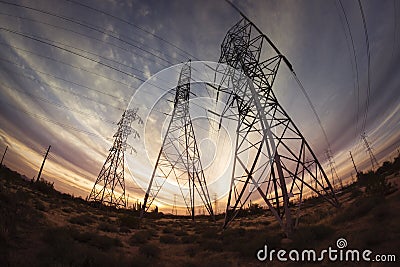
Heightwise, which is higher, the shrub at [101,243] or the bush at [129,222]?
the bush at [129,222]

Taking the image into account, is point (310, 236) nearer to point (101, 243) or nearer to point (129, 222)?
point (101, 243)

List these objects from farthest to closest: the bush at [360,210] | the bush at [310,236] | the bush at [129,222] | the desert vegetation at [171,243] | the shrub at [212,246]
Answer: the bush at [129,222] → the shrub at [212,246] → the bush at [360,210] → the bush at [310,236] → the desert vegetation at [171,243]

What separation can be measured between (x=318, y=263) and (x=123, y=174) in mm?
26157

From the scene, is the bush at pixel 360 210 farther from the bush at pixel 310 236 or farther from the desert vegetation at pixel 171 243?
the bush at pixel 310 236

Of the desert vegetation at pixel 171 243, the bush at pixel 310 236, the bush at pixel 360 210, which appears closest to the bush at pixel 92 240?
the desert vegetation at pixel 171 243

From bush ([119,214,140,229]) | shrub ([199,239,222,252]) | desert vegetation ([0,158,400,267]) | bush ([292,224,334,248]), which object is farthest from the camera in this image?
bush ([119,214,140,229])

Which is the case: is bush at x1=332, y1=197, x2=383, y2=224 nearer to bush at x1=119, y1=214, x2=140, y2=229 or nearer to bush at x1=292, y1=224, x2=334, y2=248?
bush at x1=292, y1=224, x2=334, y2=248

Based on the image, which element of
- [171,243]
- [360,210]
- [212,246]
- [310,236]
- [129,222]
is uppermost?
[360,210]

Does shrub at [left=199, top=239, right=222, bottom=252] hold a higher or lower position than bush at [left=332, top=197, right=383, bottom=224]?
lower

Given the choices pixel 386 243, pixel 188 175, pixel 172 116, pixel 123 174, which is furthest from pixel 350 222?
pixel 123 174

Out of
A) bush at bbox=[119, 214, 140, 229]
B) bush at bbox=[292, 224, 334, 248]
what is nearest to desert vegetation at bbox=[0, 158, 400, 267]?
bush at bbox=[292, 224, 334, 248]

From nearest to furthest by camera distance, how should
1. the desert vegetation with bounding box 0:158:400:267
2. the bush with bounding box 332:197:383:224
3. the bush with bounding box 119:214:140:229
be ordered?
the desert vegetation with bounding box 0:158:400:267 → the bush with bounding box 332:197:383:224 → the bush with bounding box 119:214:140:229

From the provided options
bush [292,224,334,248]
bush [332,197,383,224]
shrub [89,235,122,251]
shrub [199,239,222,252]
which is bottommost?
shrub [199,239,222,252]

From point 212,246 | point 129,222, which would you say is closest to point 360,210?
point 212,246
